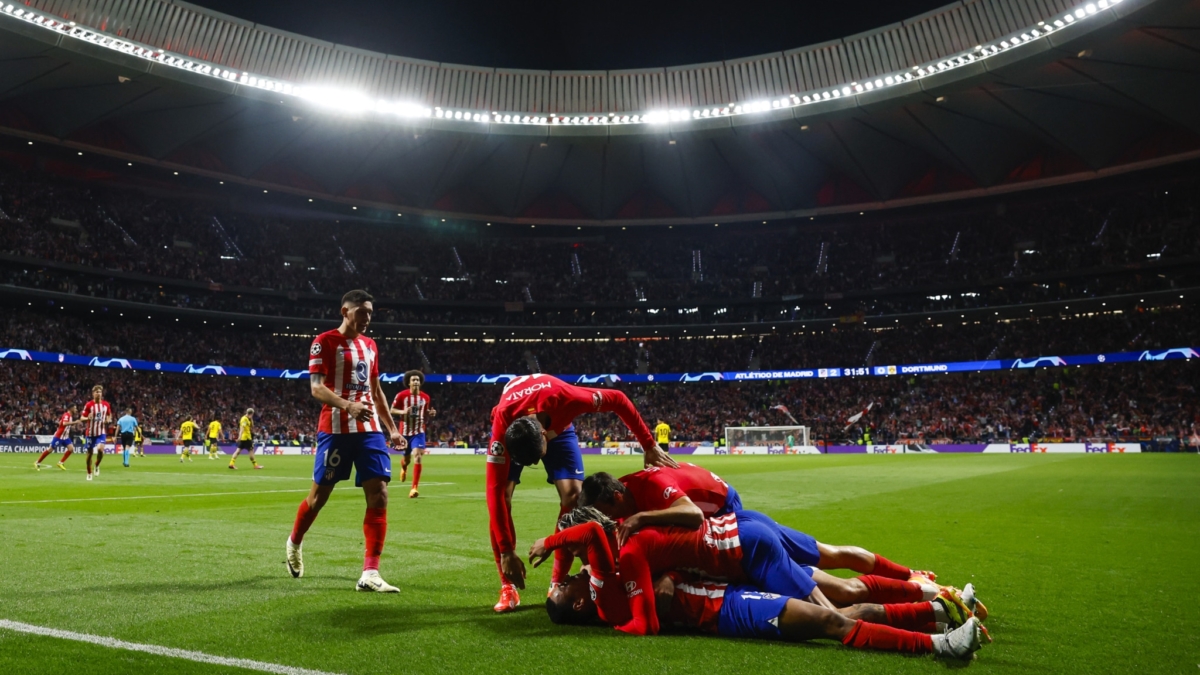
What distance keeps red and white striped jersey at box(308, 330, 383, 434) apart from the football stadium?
4cm

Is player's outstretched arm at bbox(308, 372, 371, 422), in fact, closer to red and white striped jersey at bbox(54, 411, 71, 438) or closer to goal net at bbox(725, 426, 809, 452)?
red and white striped jersey at bbox(54, 411, 71, 438)

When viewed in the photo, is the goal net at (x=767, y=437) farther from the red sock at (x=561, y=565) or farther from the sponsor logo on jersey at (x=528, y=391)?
the red sock at (x=561, y=565)

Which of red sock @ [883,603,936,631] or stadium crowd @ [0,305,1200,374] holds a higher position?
stadium crowd @ [0,305,1200,374]

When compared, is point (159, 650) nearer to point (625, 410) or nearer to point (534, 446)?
point (534, 446)

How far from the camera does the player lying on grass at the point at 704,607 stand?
417cm

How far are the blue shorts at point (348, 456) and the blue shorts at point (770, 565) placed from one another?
318 centimetres

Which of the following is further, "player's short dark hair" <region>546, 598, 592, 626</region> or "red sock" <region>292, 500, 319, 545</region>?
"red sock" <region>292, 500, 319, 545</region>

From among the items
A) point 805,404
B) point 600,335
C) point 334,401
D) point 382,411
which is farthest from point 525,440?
point 600,335

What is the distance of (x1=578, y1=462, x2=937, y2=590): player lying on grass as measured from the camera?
178 inches

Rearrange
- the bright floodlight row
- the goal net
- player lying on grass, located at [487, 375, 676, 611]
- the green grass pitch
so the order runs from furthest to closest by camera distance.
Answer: the goal net
the bright floodlight row
player lying on grass, located at [487, 375, 676, 611]
the green grass pitch

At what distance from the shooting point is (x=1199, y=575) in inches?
253

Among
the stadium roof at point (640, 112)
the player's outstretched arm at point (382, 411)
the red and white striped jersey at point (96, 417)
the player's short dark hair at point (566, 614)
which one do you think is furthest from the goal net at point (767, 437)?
the player's short dark hair at point (566, 614)

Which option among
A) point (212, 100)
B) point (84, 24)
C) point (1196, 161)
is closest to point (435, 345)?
point (212, 100)

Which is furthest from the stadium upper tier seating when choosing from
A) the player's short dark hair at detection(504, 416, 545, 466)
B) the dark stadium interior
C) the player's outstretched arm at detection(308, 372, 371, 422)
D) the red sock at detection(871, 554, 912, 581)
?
the red sock at detection(871, 554, 912, 581)
